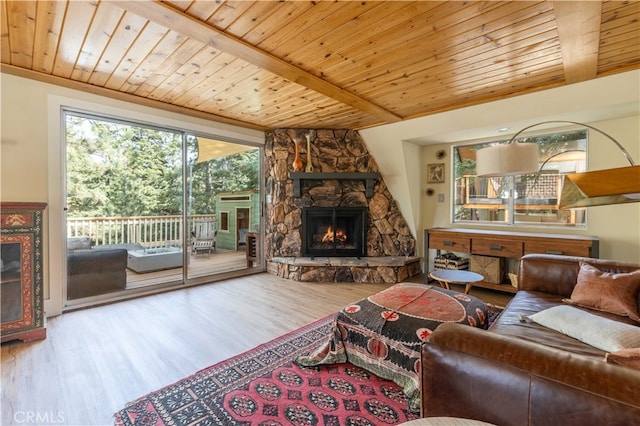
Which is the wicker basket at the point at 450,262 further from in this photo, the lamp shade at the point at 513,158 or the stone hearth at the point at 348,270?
the lamp shade at the point at 513,158

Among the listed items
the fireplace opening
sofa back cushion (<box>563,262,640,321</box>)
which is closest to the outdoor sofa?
the fireplace opening

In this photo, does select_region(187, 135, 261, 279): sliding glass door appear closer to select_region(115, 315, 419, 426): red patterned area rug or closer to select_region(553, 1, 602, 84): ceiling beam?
select_region(115, 315, 419, 426): red patterned area rug

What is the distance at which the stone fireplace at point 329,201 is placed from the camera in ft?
15.3

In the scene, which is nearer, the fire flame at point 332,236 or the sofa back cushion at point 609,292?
the sofa back cushion at point 609,292

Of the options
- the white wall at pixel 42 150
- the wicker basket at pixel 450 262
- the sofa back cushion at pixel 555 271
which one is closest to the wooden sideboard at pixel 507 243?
the wicker basket at pixel 450 262

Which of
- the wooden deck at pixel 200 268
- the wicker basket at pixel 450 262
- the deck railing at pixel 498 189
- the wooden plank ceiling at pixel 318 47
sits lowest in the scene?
the wooden deck at pixel 200 268

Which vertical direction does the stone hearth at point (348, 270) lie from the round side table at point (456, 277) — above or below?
below

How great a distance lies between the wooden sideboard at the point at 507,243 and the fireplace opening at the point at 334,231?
1.05 metres

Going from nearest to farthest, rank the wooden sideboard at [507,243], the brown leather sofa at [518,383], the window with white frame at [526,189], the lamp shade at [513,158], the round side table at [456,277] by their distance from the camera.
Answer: the brown leather sofa at [518,383]
the lamp shade at [513,158]
the round side table at [456,277]
the wooden sideboard at [507,243]
the window with white frame at [526,189]

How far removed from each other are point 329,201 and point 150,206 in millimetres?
2581

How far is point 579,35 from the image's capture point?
2.08m

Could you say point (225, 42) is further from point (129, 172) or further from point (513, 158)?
point (129, 172)

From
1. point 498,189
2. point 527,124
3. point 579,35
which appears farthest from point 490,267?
point 579,35

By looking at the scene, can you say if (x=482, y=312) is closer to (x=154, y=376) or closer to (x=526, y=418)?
(x=526, y=418)
